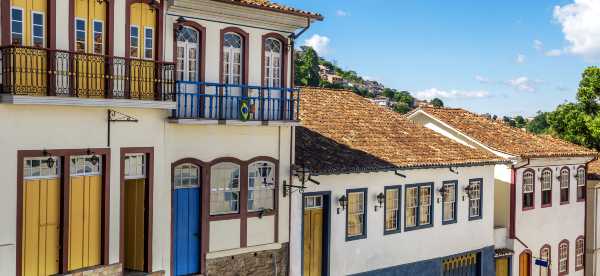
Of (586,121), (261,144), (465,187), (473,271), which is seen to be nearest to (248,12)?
(261,144)

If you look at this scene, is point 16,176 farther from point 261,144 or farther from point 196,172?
point 261,144

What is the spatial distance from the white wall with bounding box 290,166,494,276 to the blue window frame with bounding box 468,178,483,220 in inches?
6.7

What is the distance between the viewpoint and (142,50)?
1551 cm

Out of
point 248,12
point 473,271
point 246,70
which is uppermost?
point 248,12

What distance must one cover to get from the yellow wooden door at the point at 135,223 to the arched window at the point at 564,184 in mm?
18991

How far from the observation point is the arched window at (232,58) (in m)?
17.2

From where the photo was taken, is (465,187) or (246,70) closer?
(246,70)

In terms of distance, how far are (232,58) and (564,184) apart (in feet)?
57.4

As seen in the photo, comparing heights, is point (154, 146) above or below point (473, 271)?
above

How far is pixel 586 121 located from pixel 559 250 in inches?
380

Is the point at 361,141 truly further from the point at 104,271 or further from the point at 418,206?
the point at 104,271

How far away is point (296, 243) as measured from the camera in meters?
19.1

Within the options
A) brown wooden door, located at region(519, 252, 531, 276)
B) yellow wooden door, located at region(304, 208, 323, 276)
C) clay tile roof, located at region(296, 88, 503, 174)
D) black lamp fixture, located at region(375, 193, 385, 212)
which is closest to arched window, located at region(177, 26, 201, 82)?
clay tile roof, located at region(296, 88, 503, 174)

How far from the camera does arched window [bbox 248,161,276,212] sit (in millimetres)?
17844
